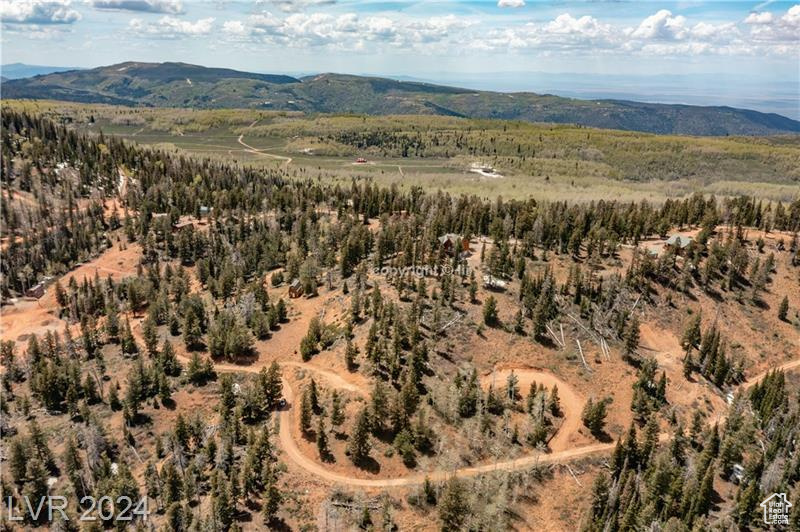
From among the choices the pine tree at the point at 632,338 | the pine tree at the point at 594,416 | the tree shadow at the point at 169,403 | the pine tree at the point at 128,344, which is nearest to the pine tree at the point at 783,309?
the pine tree at the point at 632,338

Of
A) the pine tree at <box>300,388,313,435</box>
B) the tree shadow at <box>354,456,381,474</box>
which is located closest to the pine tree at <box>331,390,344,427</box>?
the pine tree at <box>300,388,313,435</box>

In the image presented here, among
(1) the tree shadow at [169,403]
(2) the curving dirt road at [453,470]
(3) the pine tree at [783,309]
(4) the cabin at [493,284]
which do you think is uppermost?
(4) the cabin at [493,284]

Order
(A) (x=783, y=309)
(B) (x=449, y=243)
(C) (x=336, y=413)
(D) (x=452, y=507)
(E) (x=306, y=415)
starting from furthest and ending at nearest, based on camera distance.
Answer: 1. (B) (x=449, y=243)
2. (A) (x=783, y=309)
3. (E) (x=306, y=415)
4. (C) (x=336, y=413)
5. (D) (x=452, y=507)

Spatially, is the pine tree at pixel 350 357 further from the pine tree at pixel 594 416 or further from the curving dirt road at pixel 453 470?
the pine tree at pixel 594 416

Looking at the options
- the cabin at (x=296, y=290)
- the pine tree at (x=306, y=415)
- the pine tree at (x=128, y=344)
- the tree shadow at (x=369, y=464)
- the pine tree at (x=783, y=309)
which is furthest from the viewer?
the cabin at (x=296, y=290)

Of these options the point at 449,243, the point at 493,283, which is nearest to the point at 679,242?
the point at 493,283

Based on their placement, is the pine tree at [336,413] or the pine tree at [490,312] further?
the pine tree at [490,312]

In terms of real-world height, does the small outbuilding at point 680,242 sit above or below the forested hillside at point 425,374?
above

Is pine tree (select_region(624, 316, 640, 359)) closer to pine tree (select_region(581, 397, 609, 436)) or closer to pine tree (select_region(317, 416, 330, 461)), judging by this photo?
pine tree (select_region(581, 397, 609, 436))

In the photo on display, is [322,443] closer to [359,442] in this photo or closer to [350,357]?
[359,442]

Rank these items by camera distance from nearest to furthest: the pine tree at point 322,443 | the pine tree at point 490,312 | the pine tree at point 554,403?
1. the pine tree at point 322,443
2. the pine tree at point 554,403
3. the pine tree at point 490,312

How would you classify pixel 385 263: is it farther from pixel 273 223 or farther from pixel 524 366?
pixel 273 223

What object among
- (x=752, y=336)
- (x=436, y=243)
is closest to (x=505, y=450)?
(x=436, y=243)
